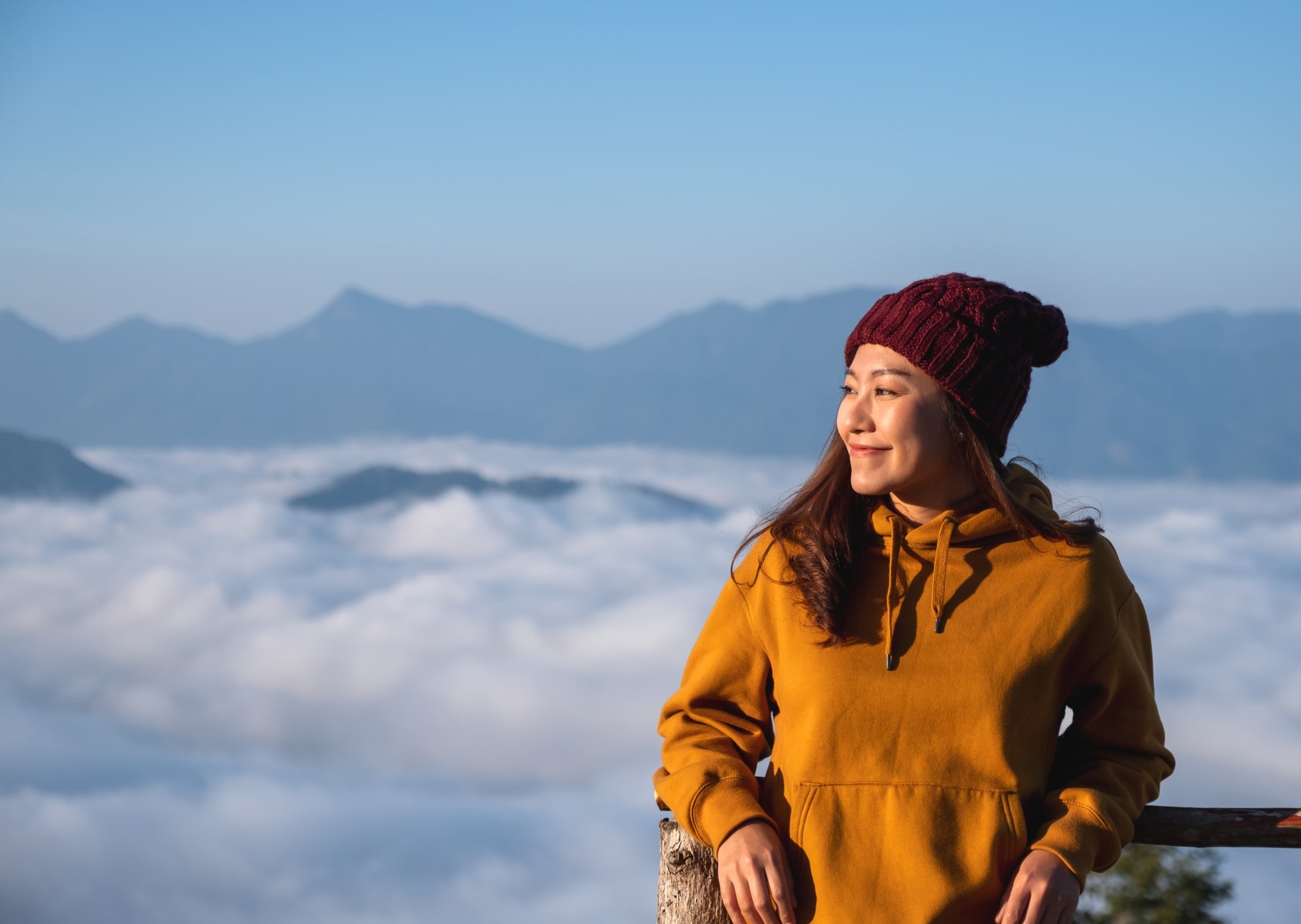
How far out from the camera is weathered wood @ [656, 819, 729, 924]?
2182mm

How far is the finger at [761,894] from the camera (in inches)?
74.9

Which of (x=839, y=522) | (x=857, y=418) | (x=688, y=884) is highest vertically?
(x=857, y=418)

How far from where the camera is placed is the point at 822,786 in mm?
1932

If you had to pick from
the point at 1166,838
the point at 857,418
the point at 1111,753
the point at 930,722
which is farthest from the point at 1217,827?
the point at 857,418

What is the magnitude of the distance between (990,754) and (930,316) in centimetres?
72

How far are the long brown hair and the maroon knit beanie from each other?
0.05m

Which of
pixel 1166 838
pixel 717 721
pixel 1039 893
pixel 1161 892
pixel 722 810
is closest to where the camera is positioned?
pixel 1039 893

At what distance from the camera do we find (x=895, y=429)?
201 cm

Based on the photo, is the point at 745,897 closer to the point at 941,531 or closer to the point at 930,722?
the point at 930,722

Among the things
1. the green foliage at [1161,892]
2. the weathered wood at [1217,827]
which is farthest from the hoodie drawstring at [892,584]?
the green foliage at [1161,892]

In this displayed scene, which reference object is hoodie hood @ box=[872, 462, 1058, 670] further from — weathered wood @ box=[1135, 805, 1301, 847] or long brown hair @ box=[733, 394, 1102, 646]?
weathered wood @ box=[1135, 805, 1301, 847]

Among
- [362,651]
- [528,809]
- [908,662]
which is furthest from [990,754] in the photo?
[362,651]

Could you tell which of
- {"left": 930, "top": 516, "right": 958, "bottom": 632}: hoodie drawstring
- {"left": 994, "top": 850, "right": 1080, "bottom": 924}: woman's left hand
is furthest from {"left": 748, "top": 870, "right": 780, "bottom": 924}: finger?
{"left": 930, "top": 516, "right": 958, "bottom": 632}: hoodie drawstring

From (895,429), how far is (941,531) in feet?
0.62
